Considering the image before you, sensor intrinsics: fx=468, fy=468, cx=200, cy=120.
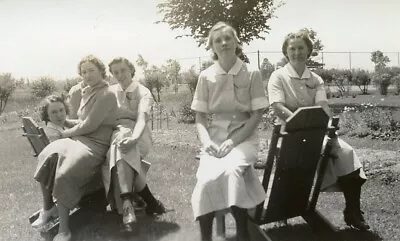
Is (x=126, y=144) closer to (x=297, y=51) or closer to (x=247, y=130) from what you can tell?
(x=247, y=130)

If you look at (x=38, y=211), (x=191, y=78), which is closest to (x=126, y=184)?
(x=38, y=211)

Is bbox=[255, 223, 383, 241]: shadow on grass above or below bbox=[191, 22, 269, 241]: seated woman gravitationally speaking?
below

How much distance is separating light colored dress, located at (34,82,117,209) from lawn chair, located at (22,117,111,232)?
3.9 inches

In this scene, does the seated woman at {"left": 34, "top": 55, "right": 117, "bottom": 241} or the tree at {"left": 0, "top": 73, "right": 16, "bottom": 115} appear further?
the tree at {"left": 0, "top": 73, "right": 16, "bottom": 115}

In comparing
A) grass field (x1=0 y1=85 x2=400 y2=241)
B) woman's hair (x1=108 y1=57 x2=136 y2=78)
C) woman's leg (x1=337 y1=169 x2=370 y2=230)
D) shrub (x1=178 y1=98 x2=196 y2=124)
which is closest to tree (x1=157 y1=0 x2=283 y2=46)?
shrub (x1=178 y1=98 x2=196 y2=124)

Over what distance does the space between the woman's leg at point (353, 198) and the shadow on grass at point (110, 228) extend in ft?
3.69

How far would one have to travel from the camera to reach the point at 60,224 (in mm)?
Result: 2932

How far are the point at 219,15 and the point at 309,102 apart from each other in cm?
470

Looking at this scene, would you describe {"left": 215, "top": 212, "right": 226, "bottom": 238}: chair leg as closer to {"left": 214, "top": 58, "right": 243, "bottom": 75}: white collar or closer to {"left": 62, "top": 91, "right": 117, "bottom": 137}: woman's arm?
{"left": 214, "top": 58, "right": 243, "bottom": 75}: white collar

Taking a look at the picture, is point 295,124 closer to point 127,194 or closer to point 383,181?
point 127,194

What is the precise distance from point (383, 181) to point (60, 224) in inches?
110

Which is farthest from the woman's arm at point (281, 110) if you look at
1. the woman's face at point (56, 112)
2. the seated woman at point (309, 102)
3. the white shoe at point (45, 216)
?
the white shoe at point (45, 216)

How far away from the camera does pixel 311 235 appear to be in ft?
9.68

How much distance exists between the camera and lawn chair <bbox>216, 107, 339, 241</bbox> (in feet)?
8.57
